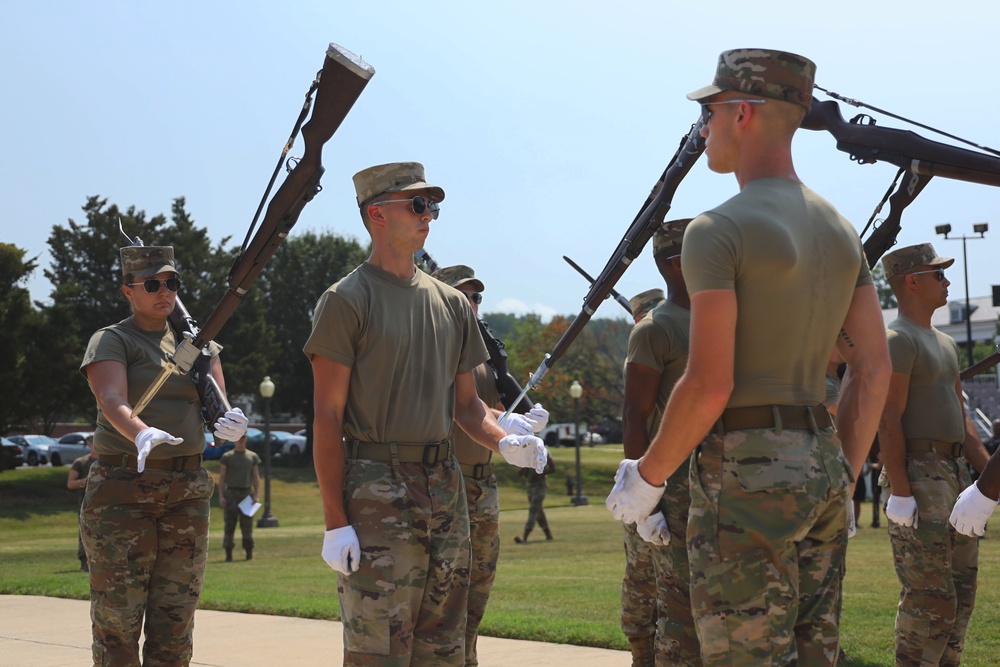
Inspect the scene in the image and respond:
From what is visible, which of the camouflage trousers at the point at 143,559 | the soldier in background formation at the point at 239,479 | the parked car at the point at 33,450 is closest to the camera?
the camouflage trousers at the point at 143,559

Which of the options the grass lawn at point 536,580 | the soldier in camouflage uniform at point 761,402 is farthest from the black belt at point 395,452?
the grass lawn at point 536,580

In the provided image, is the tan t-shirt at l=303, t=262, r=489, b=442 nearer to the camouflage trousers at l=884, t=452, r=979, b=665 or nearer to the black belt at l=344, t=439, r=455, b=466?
the black belt at l=344, t=439, r=455, b=466

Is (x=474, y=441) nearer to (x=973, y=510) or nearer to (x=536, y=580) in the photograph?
(x=973, y=510)

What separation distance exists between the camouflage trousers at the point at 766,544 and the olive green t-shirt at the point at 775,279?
0.60ft

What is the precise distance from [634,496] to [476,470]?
331cm

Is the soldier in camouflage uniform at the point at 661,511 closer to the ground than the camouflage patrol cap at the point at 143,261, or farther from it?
closer to the ground

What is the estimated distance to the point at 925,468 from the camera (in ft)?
22.4

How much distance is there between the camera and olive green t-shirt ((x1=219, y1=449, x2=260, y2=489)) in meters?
20.2

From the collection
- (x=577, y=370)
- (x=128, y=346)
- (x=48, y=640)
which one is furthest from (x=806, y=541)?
(x=577, y=370)

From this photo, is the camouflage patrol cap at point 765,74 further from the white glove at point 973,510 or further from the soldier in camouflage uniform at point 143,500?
the soldier in camouflage uniform at point 143,500

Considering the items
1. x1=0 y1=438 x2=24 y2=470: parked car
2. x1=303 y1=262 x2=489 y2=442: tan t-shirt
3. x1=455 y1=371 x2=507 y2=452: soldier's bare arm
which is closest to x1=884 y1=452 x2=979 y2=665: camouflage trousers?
x1=455 y1=371 x2=507 y2=452: soldier's bare arm

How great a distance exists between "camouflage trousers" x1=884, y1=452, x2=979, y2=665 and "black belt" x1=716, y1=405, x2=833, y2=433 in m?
3.36

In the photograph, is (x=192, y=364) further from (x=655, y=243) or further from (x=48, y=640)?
(x=48, y=640)

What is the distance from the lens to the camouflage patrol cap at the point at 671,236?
6344 millimetres
